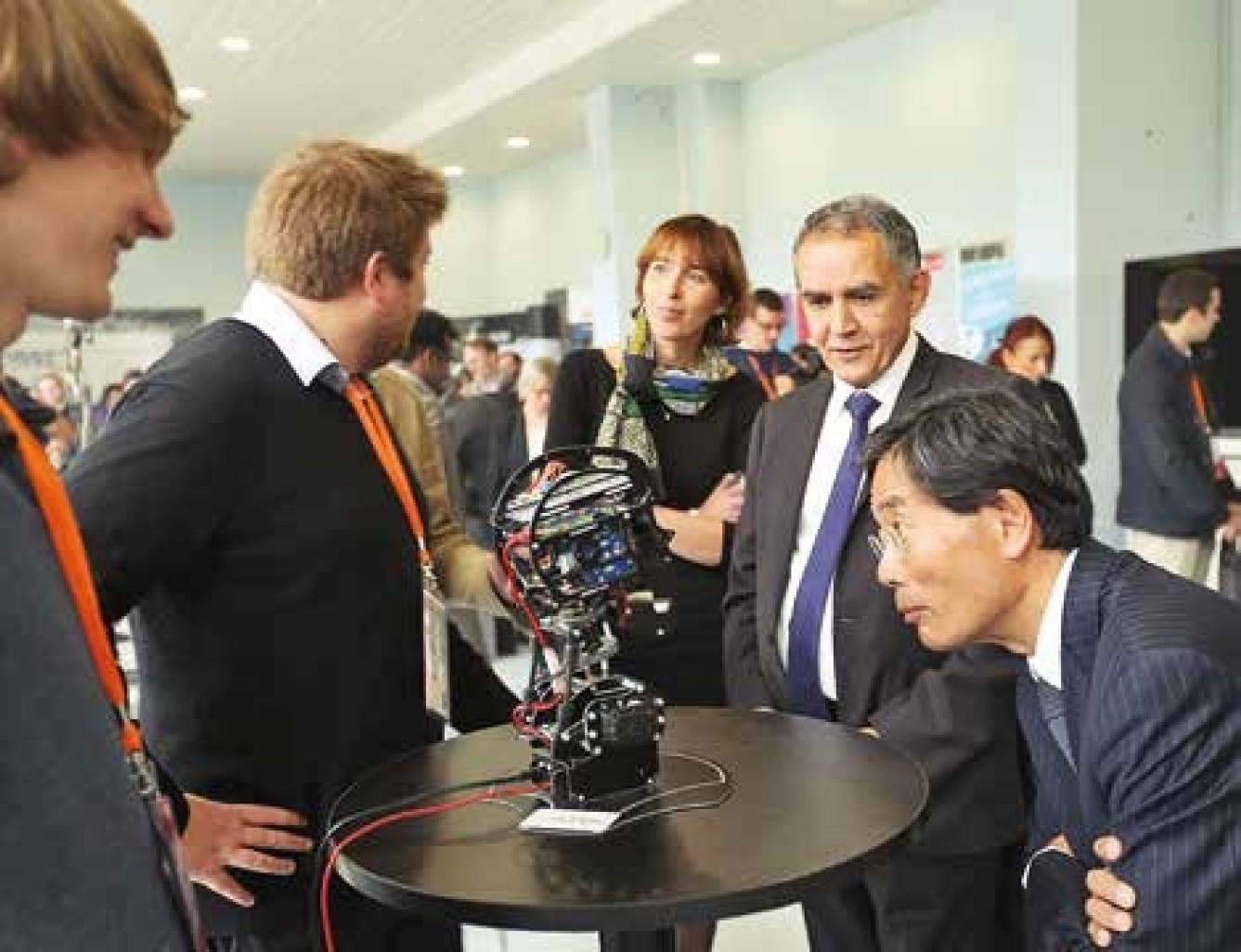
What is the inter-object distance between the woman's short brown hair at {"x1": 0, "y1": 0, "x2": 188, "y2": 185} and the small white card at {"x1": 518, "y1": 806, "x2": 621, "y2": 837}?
770 millimetres

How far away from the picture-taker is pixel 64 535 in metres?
0.80

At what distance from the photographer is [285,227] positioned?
4.82 feet

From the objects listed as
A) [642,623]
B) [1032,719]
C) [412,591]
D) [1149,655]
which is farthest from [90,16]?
[642,623]

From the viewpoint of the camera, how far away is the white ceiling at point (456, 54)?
7.11 metres

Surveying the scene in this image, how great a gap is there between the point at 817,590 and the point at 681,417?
0.68 m

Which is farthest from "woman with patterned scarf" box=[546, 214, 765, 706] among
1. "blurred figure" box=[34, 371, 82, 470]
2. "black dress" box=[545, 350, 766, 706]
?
"blurred figure" box=[34, 371, 82, 470]

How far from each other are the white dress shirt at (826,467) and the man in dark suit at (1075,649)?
360mm

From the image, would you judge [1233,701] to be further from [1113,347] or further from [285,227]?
[1113,347]

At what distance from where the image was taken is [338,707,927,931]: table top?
3.43 feet

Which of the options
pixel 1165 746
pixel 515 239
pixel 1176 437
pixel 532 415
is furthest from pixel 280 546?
pixel 515 239

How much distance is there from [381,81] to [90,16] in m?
8.93

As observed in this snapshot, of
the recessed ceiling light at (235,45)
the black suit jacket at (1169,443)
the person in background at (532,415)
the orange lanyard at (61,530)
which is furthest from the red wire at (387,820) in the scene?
the recessed ceiling light at (235,45)

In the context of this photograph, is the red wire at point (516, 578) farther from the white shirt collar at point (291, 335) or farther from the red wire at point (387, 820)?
the white shirt collar at point (291, 335)

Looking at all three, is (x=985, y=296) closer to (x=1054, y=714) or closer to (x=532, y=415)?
(x=532, y=415)
